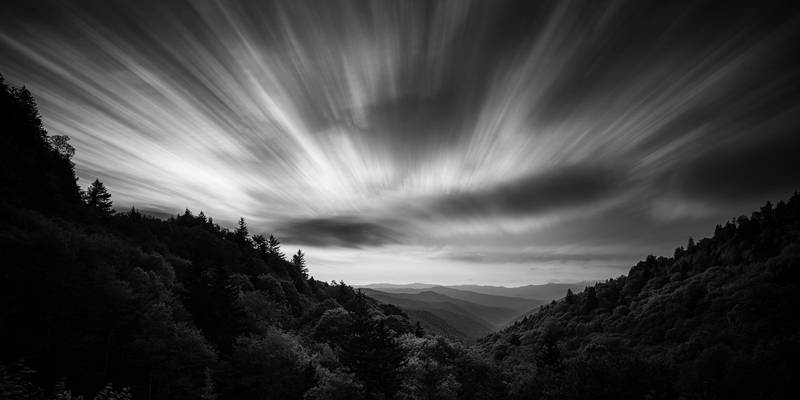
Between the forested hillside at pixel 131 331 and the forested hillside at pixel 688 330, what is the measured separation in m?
18.8

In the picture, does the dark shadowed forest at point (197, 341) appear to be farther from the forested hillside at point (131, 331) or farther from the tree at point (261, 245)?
the tree at point (261, 245)

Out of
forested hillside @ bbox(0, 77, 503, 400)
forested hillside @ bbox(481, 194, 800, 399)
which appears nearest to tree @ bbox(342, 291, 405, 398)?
forested hillside @ bbox(0, 77, 503, 400)

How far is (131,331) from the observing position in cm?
4184

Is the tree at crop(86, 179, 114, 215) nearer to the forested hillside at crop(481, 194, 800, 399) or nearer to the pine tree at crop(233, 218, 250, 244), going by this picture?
the pine tree at crop(233, 218, 250, 244)

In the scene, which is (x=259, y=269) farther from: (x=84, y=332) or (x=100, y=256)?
(x=84, y=332)

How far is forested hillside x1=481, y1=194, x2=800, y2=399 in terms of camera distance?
144ft

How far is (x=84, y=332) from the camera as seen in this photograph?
39188 mm

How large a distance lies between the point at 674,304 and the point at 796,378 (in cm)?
8377

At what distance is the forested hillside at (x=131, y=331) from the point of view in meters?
36.1

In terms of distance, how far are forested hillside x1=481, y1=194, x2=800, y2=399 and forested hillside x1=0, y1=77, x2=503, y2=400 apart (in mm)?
18803

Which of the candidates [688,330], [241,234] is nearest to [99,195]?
[241,234]

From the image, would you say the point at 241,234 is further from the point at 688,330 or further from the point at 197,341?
the point at 688,330

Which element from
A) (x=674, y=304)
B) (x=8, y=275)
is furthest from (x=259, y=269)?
(x=674, y=304)

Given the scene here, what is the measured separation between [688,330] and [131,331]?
454 feet
